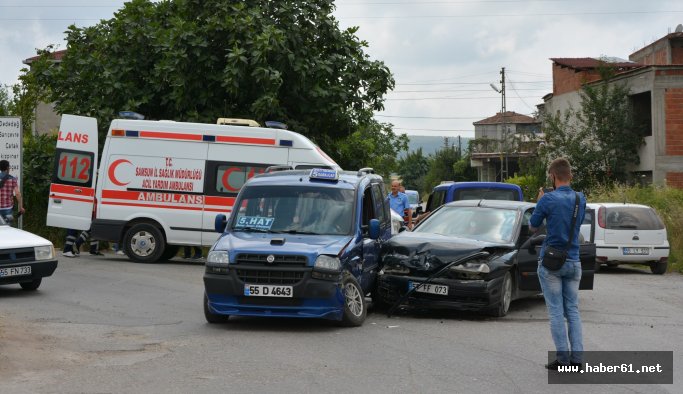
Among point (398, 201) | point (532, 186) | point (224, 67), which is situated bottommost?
point (398, 201)

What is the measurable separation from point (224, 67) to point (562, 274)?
59.8 feet

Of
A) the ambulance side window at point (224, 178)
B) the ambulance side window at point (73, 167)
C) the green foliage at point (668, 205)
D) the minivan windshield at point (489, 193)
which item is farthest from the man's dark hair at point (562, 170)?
the green foliage at point (668, 205)

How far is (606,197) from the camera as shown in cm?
3158

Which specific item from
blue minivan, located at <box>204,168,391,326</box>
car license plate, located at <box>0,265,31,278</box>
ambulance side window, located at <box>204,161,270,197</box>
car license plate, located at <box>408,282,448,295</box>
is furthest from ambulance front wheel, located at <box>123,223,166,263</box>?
car license plate, located at <box>408,282,448,295</box>

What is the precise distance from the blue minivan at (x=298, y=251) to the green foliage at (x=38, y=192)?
46.6ft

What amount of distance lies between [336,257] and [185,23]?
15478mm

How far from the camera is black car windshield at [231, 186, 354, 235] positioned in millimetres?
12047

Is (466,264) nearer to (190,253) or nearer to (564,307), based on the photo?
(564,307)

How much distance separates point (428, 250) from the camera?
491 inches

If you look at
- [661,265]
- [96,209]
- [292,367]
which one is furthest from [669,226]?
[292,367]

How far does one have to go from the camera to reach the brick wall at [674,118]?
37281 mm

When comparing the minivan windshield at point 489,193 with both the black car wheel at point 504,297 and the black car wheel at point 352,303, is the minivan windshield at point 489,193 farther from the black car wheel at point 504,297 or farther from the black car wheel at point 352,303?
the black car wheel at point 352,303

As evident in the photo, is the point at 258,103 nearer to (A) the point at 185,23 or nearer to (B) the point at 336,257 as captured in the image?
(A) the point at 185,23

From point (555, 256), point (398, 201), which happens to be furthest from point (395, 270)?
point (398, 201)
